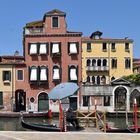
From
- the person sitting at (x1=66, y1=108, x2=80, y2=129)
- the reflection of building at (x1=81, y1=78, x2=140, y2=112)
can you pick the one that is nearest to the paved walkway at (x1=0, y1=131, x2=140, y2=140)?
the person sitting at (x1=66, y1=108, x2=80, y2=129)

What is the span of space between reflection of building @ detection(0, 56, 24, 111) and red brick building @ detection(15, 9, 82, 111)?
0.87 m

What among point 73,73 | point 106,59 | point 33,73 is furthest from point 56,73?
point 106,59

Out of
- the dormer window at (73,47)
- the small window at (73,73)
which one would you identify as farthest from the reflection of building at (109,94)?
the dormer window at (73,47)

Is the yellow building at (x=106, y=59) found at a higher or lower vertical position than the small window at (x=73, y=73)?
higher

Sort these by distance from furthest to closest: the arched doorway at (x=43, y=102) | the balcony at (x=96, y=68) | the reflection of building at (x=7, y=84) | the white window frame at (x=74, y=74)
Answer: the balcony at (x=96, y=68), the arched doorway at (x=43, y=102), the white window frame at (x=74, y=74), the reflection of building at (x=7, y=84)

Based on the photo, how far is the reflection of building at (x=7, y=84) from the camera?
47.1 metres

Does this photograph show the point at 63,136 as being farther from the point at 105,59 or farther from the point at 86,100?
the point at 105,59

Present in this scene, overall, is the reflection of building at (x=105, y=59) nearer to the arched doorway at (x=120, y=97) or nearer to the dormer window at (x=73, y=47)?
the arched doorway at (x=120, y=97)

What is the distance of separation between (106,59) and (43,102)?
14.5 meters

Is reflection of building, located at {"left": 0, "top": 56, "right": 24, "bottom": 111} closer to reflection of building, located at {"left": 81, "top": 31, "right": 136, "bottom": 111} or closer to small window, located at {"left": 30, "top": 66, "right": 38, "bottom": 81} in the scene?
small window, located at {"left": 30, "top": 66, "right": 38, "bottom": 81}

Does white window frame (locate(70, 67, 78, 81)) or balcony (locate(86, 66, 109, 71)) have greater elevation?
balcony (locate(86, 66, 109, 71))

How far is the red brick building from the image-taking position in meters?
47.6

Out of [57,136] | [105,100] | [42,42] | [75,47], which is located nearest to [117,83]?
[105,100]

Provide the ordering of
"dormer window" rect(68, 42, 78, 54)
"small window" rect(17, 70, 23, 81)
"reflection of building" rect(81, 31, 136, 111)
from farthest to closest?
1. "reflection of building" rect(81, 31, 136, 111)
2. "dormer window" rect(68, 42, 78, 54)
3. "small window" rect(17, 70, 23, 81)
